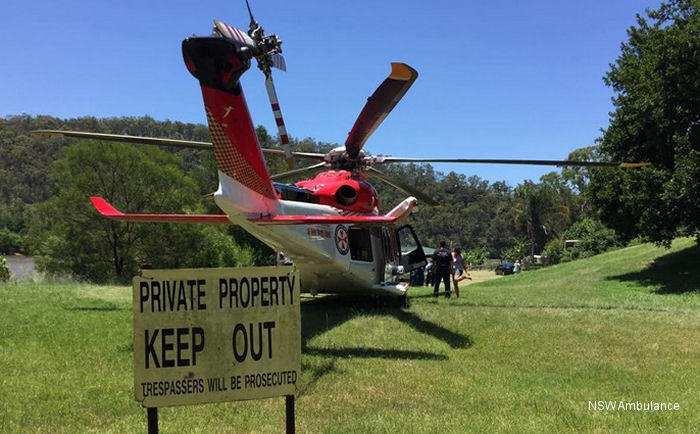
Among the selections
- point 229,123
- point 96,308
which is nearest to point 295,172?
point 229,123

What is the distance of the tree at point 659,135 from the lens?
60.5ft

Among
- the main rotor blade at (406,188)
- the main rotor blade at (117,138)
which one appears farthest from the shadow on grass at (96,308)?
the main rotor blade at (406,188)

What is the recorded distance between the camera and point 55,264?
2953 centimetres

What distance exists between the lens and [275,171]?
47.5 m

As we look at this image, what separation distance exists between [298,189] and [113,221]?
23048mm

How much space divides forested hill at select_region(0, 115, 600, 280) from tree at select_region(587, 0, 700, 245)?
918 inches

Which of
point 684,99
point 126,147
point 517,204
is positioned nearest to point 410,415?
point 684,99

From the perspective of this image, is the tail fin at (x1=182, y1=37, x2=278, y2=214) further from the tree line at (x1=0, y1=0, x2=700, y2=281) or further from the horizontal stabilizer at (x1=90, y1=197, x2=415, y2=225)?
the tree line at (x1=0, y1=0, x2=700, y2=281)

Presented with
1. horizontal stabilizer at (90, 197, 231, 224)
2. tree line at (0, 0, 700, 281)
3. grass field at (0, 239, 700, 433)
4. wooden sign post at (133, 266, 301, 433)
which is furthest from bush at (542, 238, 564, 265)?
wooden sign post at (133, 266, 301, 433)

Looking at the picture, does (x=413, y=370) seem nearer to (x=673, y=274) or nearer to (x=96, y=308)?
(x=96, y=308)

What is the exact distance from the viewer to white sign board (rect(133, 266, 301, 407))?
3596 millimetres

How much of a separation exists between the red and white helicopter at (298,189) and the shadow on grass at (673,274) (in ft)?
35.0

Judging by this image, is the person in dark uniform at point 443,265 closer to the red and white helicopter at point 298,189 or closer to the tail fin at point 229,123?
the red and white helicopter at point 298,189

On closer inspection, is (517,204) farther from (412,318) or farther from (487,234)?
(412,318)
